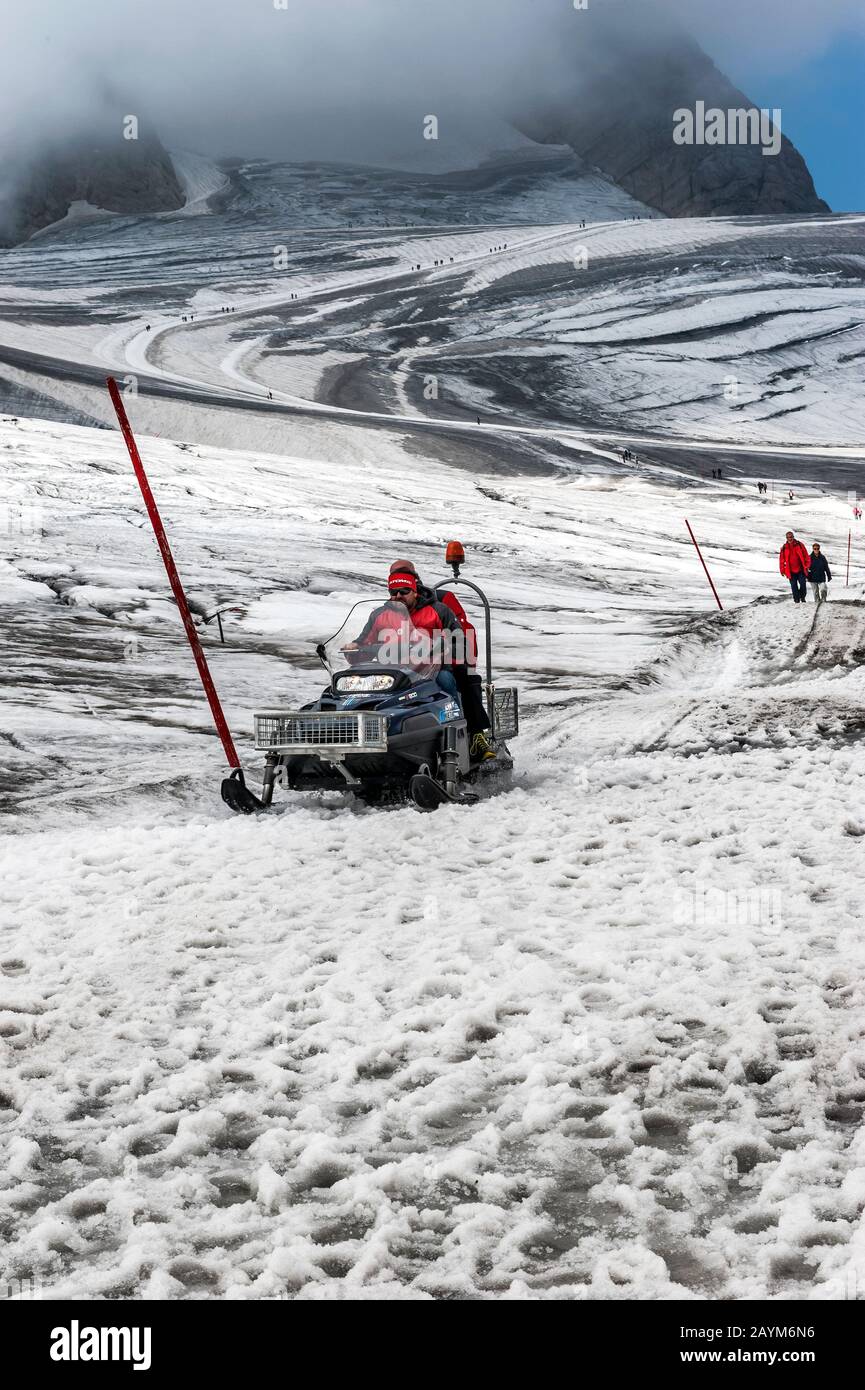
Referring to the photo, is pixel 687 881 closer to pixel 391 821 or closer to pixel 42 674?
pixel 391 821

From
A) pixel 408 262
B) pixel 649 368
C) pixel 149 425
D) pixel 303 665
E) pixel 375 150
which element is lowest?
pixel 303 665

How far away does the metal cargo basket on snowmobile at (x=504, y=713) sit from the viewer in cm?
1112

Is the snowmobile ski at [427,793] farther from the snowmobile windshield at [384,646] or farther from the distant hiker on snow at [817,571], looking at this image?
the distant hiker on snow at [817,571]

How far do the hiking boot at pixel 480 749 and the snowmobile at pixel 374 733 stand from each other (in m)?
0.07

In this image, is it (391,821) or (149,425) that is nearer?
(391,821)

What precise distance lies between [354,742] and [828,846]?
11.8 feet

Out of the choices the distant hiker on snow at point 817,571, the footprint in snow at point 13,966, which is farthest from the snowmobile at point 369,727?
the distant hiker on snow at point 817,571

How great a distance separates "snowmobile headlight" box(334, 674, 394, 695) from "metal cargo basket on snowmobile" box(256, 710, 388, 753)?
2.12 feet

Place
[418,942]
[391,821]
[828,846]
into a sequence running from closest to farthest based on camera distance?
[418,942] → [828,846] → [391,821]

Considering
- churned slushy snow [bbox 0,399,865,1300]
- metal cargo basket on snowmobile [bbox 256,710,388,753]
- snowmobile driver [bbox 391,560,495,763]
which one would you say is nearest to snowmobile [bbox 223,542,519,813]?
metal cargo basket on snowmobile [bbox 256,710,388,753]

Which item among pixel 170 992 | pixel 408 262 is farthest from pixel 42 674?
pixel 408 262

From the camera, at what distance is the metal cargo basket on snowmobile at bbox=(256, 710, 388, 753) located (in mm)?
9164

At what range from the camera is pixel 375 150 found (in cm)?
14612

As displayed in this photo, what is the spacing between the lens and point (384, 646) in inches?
412
